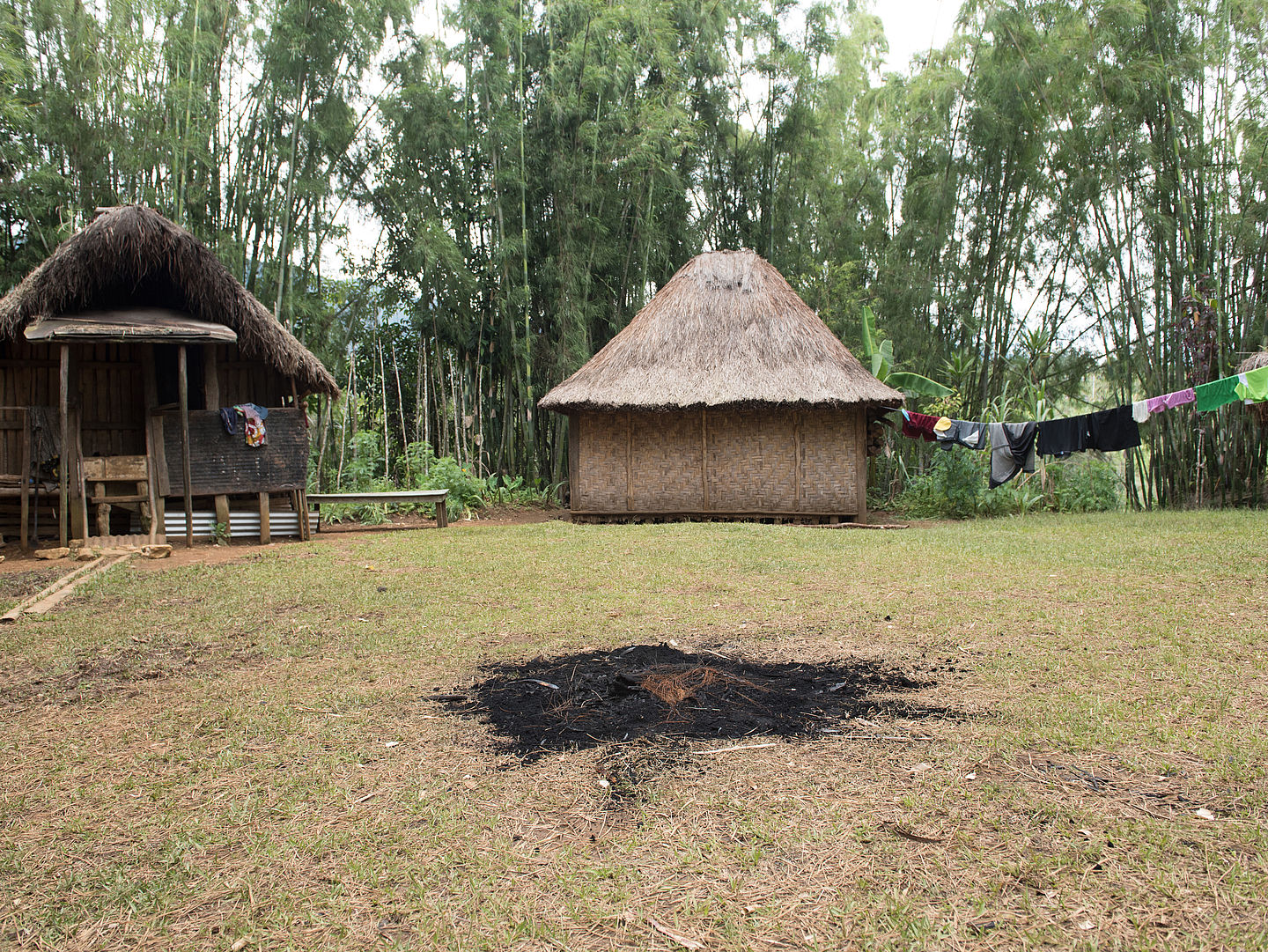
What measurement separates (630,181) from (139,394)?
25.0 feet

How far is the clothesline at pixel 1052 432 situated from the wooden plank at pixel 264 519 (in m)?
8.01

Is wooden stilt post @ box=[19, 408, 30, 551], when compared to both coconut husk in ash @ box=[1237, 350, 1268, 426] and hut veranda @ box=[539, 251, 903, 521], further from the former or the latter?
coconut husk in ash @ box=[1237, 350, 1268, 426]

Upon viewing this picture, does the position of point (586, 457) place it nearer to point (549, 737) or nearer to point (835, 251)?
point (835, 251)

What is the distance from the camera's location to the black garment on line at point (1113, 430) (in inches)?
404

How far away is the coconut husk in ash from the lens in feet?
31.6

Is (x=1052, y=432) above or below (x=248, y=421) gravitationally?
below

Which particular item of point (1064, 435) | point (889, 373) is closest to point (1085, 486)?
point (1064, 435)

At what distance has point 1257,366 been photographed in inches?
384

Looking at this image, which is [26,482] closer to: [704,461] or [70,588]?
[70,588]

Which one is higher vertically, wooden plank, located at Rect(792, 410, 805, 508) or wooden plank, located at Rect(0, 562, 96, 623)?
wooden plank, located at Rect(792, 410, 805, 508)

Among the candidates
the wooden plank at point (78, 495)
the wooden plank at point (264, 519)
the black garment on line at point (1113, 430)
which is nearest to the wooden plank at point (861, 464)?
the black garment on line at point (1113, 430)

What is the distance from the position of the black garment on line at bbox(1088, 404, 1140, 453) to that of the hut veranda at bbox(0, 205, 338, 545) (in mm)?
9406

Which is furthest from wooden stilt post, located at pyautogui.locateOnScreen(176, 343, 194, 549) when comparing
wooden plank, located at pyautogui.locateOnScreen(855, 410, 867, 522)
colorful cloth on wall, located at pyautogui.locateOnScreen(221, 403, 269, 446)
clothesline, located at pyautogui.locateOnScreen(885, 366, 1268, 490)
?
clothesline, located at pyautogui.locateOnScreen(885, 366, 1268, 490)

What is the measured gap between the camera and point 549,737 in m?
2.96
